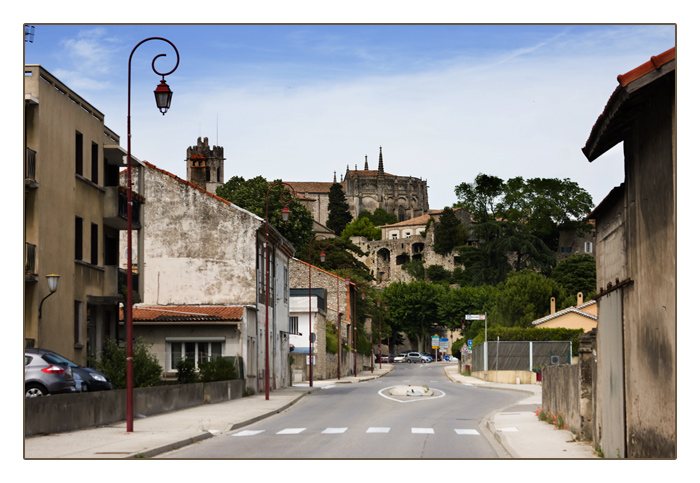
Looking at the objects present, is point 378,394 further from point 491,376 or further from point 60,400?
point 60,400

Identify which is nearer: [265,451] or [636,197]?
[636,197]

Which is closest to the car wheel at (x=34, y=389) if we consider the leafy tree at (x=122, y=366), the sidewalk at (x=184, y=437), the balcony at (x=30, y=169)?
the sidewalk at (x=184, y=437)

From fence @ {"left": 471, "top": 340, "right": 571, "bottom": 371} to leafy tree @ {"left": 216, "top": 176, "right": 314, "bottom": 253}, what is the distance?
111 ft

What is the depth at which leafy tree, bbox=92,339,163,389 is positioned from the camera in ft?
92.1

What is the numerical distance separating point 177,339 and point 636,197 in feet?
95.7

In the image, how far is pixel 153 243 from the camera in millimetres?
42438

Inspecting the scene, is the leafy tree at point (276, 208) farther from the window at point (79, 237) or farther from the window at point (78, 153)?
the window at point (78, 153)

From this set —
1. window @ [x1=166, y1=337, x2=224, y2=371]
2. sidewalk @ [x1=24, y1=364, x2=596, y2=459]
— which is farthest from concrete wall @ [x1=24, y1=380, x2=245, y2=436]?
window @ [x1=166, y1=337, x2=224, y2=371]

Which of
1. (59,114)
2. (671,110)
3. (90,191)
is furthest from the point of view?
(90,191)

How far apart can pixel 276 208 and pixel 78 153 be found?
61.5 meters

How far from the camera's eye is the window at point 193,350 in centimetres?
3938

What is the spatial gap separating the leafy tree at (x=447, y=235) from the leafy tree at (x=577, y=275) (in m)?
46.1

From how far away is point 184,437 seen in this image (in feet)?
61.0

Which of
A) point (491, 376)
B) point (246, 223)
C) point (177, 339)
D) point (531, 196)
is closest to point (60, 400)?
point (177, 339)
